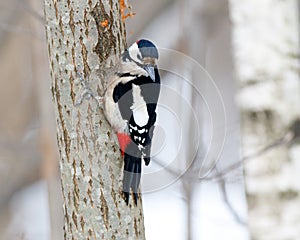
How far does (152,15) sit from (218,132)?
1.98 meters

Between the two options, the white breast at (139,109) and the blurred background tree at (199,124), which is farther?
the blurred background tree at (199,124)

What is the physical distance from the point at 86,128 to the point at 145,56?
0.92 feet

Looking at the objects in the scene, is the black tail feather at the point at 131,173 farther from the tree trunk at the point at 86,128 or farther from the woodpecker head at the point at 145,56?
the woodpecker head at the point at 145,56

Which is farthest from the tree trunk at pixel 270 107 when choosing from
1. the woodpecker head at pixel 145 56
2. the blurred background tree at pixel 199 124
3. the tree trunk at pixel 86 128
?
the tree trunk at pixel 86 128

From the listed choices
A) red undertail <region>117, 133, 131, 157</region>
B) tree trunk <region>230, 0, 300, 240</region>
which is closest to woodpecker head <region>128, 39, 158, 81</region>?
red undertail <region>117, 133, 131, 157</region>

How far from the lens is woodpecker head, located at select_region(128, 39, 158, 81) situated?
2377mm

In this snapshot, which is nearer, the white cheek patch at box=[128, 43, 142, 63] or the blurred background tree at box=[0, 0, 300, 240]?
the white cheek patch at box=[128, 43, 142, 63]

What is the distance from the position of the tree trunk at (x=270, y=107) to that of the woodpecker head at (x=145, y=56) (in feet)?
1.20

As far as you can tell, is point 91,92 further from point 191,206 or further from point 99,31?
point 191,206

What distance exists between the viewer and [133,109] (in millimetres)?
2348

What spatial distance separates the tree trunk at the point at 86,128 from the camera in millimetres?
2346

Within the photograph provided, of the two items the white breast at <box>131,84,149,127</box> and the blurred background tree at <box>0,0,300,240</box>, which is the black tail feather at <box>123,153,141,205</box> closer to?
the white breast at <box>131,84,149,127</box>

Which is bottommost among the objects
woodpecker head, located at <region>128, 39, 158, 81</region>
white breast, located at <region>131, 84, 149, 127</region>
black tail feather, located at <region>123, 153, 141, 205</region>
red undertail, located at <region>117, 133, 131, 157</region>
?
black tail feather, located at <region>123, 153, 141, 205</region>

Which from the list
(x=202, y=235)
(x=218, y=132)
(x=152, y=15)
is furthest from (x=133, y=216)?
(x=152, y=15)
